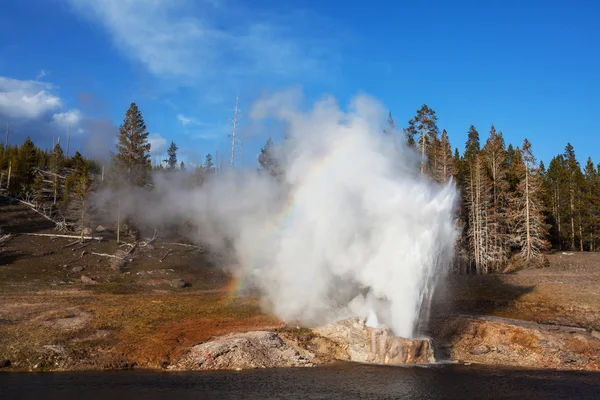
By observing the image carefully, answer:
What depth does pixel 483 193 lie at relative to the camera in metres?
54.7

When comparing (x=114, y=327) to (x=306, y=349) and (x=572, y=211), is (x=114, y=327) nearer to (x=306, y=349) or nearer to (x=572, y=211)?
(x=306, y=349)

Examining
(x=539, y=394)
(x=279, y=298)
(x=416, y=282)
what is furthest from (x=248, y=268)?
(x=539, y=394)

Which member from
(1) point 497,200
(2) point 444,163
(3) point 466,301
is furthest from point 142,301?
(1) point 497,200

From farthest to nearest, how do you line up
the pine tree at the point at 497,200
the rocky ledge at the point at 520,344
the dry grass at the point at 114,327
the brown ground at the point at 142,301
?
1. the pine tree at the point at 497,200
2. the rocky ledge at the point at 520,344
3. the brown ground at the point at 142,301
4. the dry grass at the point at 114,327

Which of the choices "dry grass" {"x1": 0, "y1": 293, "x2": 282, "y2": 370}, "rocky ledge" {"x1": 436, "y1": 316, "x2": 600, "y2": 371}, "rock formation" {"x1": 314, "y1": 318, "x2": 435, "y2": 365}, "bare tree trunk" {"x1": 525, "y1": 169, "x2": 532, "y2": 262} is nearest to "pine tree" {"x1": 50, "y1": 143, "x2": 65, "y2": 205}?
"dry grass" {"x1": 0, "y1": 293, "x2": 282, "y2": 370}

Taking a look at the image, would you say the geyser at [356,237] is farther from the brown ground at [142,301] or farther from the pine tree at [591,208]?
the pine tree at [591,208]

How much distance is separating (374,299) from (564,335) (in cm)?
1027

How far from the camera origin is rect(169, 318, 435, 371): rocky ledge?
72.1ft

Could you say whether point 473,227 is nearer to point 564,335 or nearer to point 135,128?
point 564,335

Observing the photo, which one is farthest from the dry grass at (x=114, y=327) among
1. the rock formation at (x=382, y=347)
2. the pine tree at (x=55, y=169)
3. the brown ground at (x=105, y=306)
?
the pine tree at (x=55, y=169)

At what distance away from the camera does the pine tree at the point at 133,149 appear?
58.1m

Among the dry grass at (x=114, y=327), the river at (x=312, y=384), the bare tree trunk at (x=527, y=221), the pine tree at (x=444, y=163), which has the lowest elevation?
the river at (x=312, y=384)

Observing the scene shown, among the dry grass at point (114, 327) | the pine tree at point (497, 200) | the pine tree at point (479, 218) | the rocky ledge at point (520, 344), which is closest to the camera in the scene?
the dry grass at point (114, 327)

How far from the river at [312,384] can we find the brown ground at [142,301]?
2519 millimetres
